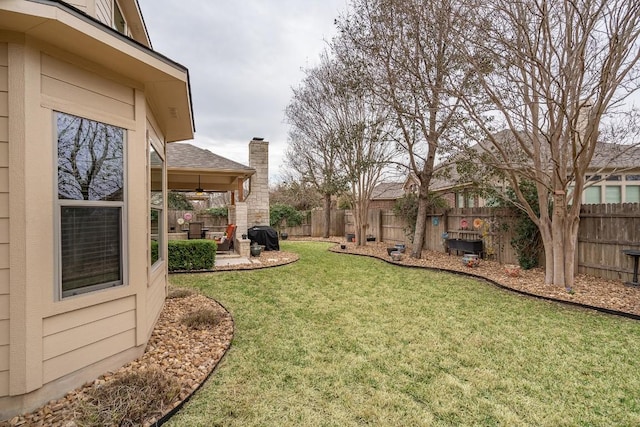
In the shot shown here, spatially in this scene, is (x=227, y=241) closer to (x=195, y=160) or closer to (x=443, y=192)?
(x=195, y=160)

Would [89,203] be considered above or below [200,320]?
above

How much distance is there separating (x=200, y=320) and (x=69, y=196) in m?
2.30

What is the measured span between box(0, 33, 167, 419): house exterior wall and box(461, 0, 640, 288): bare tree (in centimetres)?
614

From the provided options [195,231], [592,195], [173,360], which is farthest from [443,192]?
[173,360]

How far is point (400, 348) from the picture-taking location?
3.61m

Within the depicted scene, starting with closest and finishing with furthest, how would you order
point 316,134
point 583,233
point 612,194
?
point 583,233 → point 612,194 → point 316,134

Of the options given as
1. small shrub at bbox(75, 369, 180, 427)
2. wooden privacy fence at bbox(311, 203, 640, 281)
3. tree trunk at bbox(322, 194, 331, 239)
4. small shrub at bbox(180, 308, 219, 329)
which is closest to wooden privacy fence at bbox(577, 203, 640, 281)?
wooden privacy fence at bbox(311, 203, 640, 281)

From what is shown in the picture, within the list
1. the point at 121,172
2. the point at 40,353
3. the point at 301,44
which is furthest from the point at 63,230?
the point at 301,44

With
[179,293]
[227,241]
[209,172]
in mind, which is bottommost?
[179,293]

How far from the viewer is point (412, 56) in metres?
7.95

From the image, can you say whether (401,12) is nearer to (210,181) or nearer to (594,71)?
(594,71)

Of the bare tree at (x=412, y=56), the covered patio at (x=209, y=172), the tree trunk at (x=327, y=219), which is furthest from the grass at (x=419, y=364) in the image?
the tree trunk at (x=327, y=219)

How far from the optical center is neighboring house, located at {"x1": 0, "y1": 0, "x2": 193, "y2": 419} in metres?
2.29

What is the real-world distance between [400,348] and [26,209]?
376 centimetres
